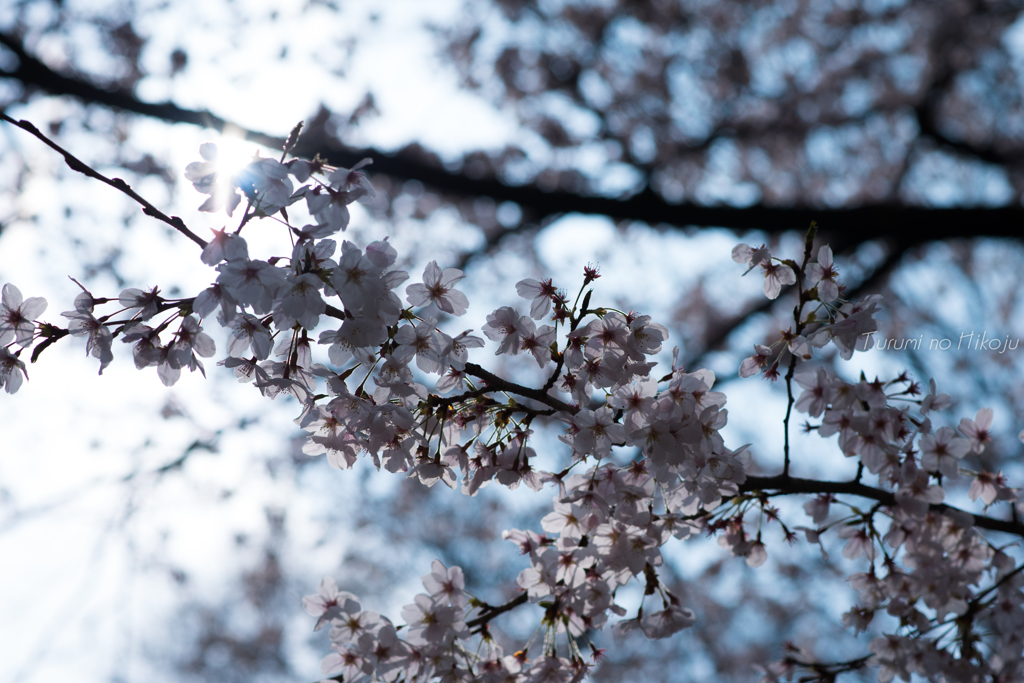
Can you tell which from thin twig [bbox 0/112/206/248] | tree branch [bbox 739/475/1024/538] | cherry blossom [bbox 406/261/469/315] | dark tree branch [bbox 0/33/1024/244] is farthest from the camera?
dark tree branch [bbox 0/33/1024/244]

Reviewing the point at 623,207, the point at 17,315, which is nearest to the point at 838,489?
the point at 17,315

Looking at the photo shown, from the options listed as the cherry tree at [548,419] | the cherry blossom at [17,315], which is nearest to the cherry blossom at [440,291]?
the cherry tree at [548,419]

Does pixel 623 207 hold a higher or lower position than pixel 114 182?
higher

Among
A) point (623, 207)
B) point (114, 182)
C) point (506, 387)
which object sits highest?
point (623, 207)

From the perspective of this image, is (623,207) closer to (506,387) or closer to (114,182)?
(506,387)

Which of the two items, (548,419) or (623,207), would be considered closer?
(548,419)

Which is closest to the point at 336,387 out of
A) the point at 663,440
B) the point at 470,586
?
the point at 663,440

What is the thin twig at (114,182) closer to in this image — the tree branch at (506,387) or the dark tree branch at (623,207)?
the tree branch at (506,387)

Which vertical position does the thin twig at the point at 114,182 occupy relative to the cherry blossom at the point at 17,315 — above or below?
above

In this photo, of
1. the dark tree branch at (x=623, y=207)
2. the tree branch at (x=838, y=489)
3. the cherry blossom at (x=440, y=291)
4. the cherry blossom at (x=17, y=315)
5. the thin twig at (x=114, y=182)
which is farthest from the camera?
the dark tree branch at (x=623, y=207)

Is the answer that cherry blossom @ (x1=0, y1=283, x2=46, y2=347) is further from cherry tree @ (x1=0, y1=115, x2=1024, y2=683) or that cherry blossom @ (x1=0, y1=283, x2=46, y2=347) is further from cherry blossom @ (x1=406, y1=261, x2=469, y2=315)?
cherry blossom @ (x1=406, y1=261, x2=469, y2=315)

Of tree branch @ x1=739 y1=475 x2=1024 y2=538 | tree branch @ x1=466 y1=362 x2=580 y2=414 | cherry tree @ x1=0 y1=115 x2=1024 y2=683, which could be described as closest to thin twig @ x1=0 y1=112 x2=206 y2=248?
cherry tree @ x1=0 y1=115 x2=1024 y2=683

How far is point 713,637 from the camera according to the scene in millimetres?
11852

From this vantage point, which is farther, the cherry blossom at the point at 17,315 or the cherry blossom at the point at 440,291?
the cherry blossom at the point at 440,291
